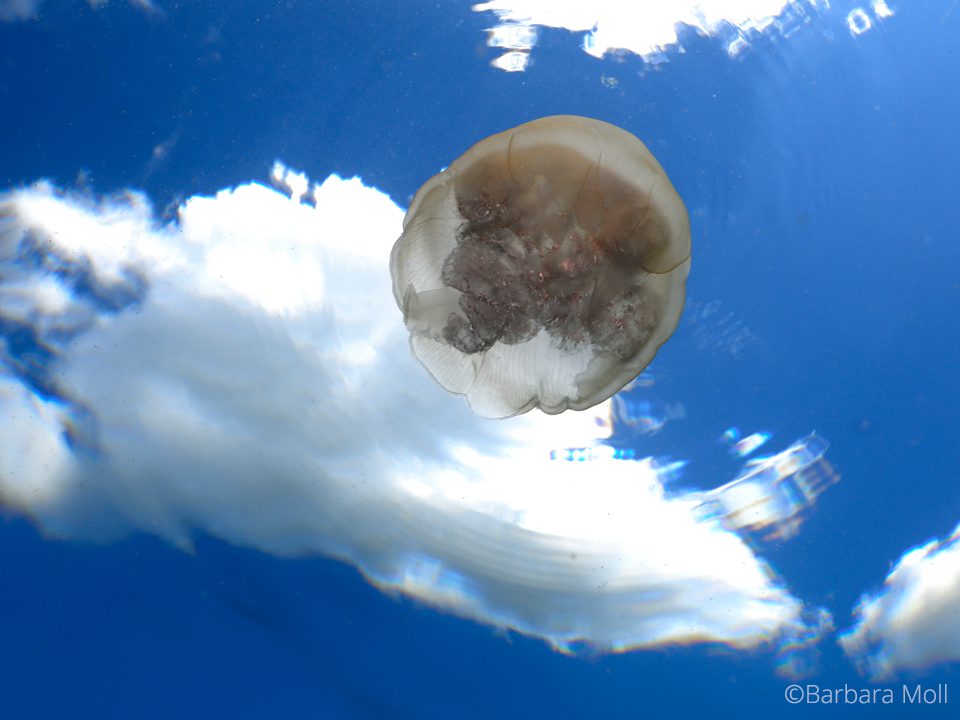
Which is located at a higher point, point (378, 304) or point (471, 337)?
point (378, 304)

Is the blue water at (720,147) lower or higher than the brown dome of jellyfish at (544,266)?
higher

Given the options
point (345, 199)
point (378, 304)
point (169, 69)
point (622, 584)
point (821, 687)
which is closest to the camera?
point (169, 69)

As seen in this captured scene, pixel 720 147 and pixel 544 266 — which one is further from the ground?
pixel 720 147

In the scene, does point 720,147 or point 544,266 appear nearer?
point 544,266

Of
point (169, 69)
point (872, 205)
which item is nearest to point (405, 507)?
point (169, 69)

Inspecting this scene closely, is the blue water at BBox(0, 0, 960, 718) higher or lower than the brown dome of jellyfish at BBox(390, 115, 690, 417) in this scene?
higher

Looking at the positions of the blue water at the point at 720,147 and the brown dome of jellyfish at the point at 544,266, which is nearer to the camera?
the brown dome of jellyfish at the point at 544,266

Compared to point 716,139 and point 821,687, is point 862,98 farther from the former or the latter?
point 821,687

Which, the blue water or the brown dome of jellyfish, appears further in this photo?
the blue water
